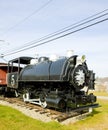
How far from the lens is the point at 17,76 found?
60.0ft

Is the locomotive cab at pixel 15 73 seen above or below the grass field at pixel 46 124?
above

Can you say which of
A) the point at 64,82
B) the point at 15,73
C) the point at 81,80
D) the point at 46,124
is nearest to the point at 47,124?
the point at 46,124

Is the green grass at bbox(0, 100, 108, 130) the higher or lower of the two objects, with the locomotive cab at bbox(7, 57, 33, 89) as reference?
lower

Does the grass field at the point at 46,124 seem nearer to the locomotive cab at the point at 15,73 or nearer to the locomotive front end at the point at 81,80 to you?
the locomotive front end at the point at 81,80

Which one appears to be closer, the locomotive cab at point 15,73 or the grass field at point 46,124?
the grass field at point 46,124

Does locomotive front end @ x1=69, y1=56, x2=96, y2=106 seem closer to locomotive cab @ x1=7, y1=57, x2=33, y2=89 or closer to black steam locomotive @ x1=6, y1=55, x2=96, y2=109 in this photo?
black steam locomotive @ x1=6, y1=55, x2=96, y2=109

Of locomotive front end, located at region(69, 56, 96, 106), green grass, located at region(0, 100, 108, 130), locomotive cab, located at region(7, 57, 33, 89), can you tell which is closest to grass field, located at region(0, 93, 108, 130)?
green grass, located at region(0, 100, 108, 130)

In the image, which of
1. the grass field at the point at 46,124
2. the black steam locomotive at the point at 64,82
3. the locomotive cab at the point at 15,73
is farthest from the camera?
the locomotive cab at the point at 15,73

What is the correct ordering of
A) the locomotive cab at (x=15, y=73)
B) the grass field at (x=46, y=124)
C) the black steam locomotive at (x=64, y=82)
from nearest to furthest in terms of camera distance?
the grass field at (x=46, y=124), the black steam locomotive at (x=64, y=82), the locomotive cab at (x=15, y=73)

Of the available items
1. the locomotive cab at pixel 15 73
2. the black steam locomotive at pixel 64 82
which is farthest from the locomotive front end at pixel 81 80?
the locomotive cab at pixel 15 73

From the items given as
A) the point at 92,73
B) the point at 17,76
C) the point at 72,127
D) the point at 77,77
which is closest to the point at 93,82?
the point at 92,73

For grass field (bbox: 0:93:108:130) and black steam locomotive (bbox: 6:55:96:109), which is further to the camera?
black steam locomotive (bbox: 6:55:96:109)

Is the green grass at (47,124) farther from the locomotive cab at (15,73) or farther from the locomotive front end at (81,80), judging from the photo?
the locomotive cab at (15,73)

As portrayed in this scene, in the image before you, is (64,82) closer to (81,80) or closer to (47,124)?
(81,80)
